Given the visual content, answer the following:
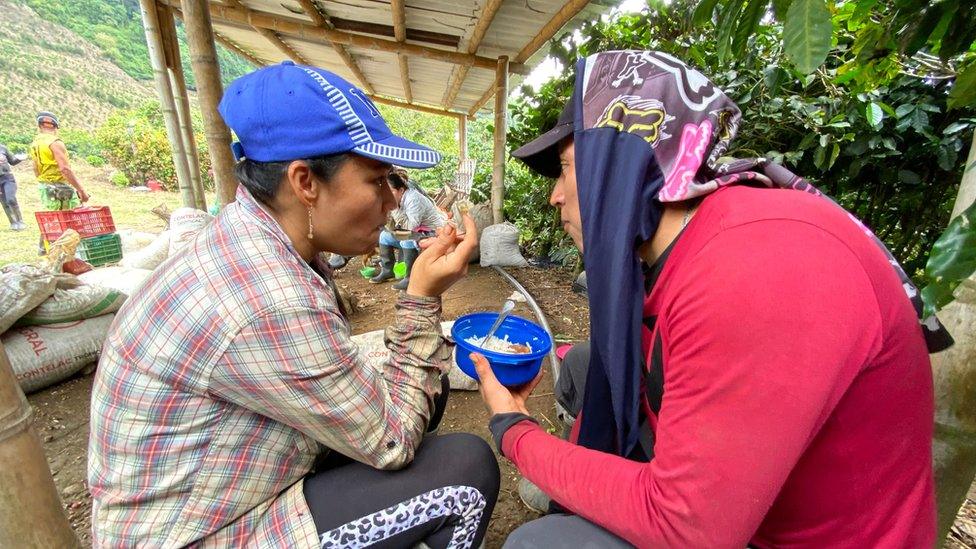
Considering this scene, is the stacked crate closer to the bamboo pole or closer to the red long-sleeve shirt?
the bamboo pole

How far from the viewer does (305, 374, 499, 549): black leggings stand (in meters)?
1.18

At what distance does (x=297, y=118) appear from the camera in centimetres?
114

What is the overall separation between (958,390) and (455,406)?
233 centimetres

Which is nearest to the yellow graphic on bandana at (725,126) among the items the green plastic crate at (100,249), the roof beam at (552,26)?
the roof beam at (552,26)

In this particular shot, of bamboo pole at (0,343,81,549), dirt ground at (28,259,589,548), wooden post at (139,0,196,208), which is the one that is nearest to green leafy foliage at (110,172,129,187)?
wooden post at (139,0,196,208)

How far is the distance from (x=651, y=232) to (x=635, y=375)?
37 centimetres

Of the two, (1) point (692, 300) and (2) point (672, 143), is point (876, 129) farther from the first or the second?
(1) point (692, 300)

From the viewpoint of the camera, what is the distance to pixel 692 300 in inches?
32.6

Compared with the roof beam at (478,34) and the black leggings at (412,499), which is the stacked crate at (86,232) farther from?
the black leggings at (412,499)

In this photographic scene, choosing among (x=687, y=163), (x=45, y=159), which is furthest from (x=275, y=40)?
(x=687, y=163)

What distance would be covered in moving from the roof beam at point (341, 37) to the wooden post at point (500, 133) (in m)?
0.25

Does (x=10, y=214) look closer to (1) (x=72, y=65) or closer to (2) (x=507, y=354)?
(2) (x=507, y=354)

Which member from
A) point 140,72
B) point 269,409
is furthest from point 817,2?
point 140,72

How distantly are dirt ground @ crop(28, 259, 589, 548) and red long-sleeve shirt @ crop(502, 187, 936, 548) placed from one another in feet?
4.54
